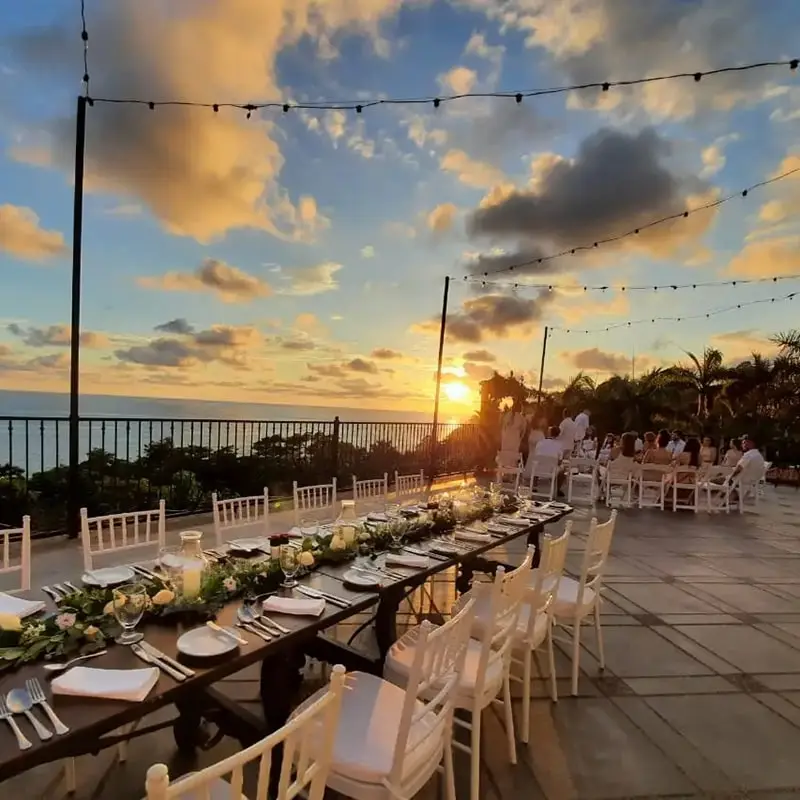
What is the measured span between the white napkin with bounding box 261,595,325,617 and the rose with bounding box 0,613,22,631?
69 centimetres

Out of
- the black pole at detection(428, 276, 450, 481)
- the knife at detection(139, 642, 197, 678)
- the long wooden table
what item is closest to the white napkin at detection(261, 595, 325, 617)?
the long wooden table

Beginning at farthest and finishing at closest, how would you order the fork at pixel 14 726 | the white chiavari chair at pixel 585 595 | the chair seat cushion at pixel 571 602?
1. the chair seat cushion at pixel 571 602
2. the white chiavari chair at pixel 585 595
3. the fork at pixel 14 726

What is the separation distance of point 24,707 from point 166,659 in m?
0.32

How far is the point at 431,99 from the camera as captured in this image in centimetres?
493

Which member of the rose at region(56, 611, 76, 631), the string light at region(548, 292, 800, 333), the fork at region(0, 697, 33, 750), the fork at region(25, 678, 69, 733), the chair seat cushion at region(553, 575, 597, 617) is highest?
the string light at region(548, 292, 800, 333)

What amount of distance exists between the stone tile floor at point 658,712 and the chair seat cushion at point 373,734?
Answer: 45 cm

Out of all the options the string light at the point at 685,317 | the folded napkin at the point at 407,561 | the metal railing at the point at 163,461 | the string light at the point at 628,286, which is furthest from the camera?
the string light at the point at 685,317

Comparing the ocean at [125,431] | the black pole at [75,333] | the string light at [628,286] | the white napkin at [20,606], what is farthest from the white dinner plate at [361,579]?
the string light at [628,286]

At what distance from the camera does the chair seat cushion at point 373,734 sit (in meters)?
1.55

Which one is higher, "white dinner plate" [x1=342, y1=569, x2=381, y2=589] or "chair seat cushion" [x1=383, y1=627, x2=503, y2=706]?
"white dinner plate" [x1=342, y1=569, x2=381, y2=589]

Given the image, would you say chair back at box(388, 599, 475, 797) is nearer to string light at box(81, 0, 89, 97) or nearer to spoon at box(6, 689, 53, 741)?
spoon at box(6, 689, 53, 741)

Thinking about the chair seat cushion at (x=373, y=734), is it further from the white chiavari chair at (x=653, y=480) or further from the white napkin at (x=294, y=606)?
the white chiavari chair at (x=653, y=480)

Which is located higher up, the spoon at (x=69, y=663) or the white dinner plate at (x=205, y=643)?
the spoon at (x=69, y=663)

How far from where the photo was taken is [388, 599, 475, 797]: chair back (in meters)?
1.48
